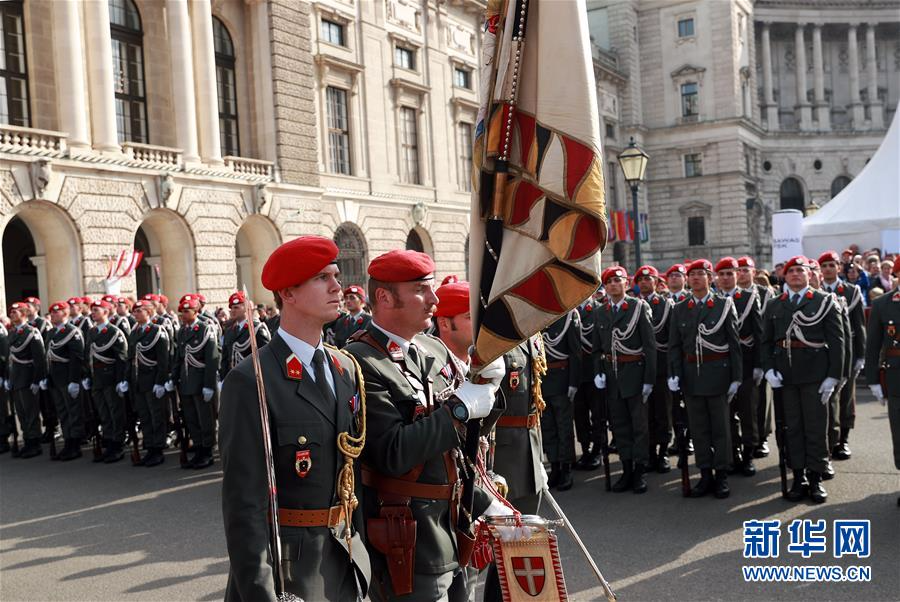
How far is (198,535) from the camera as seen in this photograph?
7.05 m

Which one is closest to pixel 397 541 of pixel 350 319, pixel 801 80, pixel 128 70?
pixel 350 319

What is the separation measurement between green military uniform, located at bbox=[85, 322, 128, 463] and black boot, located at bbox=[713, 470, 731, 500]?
7786 millimetres

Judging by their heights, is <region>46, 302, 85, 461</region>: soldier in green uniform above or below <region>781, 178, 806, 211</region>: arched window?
below

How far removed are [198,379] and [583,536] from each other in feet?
19.3

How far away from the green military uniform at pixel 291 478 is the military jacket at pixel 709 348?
5.43 meters

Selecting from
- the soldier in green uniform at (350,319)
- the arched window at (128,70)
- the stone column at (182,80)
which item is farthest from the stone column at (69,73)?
the soldier in green uniform at (350,319)

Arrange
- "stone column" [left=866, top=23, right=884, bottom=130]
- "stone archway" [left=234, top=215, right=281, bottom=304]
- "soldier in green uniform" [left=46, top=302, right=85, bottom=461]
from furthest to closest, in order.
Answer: "stone column" [left=866, top=23, right=884, bottom=130]
"stone archway" [left=234, top=215, right=281, bottom=304]
"soldier in green uniform" [left=46, top=302, right=85, bottom=461]

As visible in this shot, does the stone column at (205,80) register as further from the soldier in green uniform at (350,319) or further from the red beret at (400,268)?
the red beret at (400,268)

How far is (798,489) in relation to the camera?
283 inches

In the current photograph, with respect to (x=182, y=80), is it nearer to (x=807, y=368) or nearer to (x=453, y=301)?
(x=807, y=368)

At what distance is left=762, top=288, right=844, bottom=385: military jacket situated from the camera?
7.22 meters

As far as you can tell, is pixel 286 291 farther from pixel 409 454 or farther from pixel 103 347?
pixel 103 347

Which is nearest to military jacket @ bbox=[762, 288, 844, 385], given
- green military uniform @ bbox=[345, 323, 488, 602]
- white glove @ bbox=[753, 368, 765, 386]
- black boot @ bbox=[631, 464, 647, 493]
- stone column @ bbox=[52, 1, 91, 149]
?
white glove @ bbox=[753, 368, 765, 386]

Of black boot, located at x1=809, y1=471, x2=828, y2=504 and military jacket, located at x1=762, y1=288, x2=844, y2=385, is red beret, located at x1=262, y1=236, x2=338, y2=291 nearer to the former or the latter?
military jacket, located at x1=762, y1=288, x2=844, y2=385
